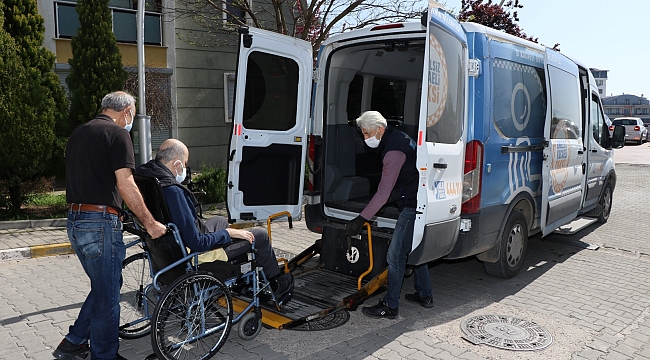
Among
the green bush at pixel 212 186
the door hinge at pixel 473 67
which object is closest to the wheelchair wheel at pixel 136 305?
the door hinge at pixel 473 67

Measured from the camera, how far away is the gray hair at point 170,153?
3887mm

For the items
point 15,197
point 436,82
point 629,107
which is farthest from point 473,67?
point 629,107

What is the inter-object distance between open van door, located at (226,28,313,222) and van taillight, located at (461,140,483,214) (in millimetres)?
1797

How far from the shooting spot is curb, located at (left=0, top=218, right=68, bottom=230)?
7.71 metres

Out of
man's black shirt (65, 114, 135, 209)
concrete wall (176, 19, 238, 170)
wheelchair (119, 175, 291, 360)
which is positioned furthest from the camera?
concrete wall (176, 19, 238, 170)

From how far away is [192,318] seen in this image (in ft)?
12.4

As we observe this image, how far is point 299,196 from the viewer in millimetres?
5832

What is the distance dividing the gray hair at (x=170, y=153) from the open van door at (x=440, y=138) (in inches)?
70.9

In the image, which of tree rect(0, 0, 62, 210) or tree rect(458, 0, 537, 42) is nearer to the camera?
tree rect(0, 0, 62, 210)

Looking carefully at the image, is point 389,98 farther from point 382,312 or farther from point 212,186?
point 212,186

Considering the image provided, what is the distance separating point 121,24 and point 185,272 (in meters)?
11.2

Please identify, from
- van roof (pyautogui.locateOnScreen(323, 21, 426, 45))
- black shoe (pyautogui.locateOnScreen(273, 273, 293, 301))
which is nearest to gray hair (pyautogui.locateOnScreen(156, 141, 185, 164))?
black shoe (pyautogui.locateOnScreen(273, 273, 293, 301))

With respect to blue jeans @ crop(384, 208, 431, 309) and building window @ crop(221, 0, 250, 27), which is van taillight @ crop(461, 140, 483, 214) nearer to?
blue jeans @ crop(384, 208, 431, 309)

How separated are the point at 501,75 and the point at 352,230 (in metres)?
2.17
